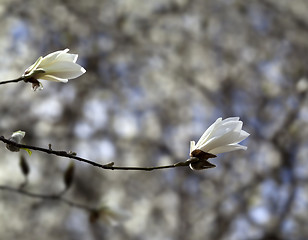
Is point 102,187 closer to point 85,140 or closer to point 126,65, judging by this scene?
point 85,140

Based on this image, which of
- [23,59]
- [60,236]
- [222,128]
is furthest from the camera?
[60,236]

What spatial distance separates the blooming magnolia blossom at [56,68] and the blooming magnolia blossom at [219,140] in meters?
0.24

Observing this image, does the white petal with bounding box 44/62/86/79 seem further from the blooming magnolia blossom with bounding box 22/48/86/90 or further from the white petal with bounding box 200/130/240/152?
the white petal with bounding box 200/130/240/152

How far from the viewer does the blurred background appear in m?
4.12

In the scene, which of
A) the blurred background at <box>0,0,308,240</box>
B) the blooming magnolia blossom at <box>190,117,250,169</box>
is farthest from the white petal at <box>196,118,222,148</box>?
the blurred background at <box>0,0,308,240</box>

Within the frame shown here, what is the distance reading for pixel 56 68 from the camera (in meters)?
0.77

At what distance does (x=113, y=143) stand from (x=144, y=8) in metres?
1.30

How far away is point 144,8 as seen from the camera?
4.22 m

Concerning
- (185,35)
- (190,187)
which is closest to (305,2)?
(185,35)

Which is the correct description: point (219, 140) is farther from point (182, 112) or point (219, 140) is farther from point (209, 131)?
point (182, 112)

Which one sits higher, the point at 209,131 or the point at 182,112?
the point at 182,112

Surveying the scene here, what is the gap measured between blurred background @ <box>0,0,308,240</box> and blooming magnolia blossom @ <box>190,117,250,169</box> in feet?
10.9

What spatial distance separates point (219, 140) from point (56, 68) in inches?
12.0

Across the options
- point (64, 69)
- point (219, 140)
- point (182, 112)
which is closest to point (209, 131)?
point (219, 140)
